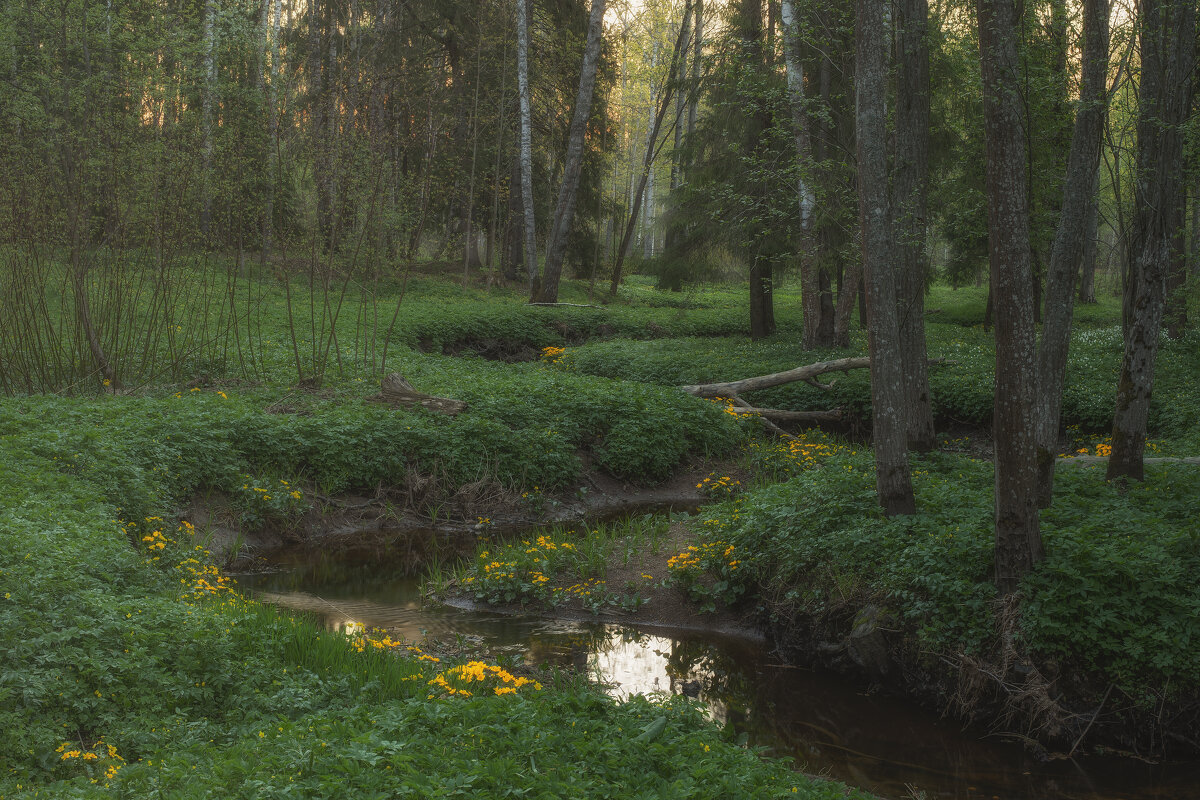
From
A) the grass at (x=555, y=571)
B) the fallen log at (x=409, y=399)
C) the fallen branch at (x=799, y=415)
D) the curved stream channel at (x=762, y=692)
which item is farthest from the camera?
the fallen branch at (x=799, y=415)

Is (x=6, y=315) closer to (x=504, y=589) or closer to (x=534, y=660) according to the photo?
(x=504, y=589)

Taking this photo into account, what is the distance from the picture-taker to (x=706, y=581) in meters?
8.68

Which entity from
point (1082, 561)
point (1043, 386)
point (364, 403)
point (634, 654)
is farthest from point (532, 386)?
point (1082, 561)

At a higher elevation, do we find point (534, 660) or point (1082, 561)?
point (1082, 561)

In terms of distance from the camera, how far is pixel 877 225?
24.5 feet

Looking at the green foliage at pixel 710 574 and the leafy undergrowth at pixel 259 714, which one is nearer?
the leafy undergrowth at pixel 259 714

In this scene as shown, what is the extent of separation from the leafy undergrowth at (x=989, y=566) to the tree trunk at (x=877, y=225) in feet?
3.09

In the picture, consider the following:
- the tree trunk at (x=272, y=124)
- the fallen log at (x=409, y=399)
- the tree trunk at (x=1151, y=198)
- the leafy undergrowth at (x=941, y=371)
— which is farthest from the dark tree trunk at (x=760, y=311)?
the tree trunk at (x=1151, y=198)

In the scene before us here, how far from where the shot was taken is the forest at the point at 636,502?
14.8 ft

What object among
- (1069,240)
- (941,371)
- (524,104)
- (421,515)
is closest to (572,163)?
(524,104)

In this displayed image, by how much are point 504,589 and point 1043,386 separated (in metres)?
5.61

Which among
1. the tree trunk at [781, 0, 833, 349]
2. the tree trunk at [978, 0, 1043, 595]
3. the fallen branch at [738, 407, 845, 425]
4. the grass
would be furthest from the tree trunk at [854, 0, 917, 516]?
the fallen branch at [738, 407, 845, 425]

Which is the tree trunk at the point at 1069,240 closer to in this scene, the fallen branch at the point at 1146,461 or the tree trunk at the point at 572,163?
the fallen branch at the point at 1146,461

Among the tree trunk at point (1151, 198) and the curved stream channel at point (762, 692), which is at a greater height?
the tree trunk at point (1151, 198)
